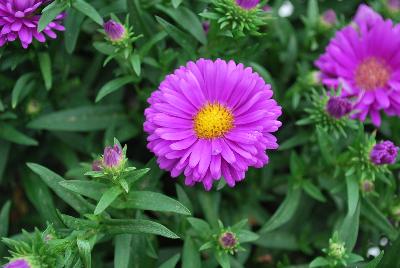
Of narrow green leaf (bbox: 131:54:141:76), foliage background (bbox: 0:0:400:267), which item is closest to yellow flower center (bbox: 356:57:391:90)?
foliage background (bbox: 0:0:400:267)

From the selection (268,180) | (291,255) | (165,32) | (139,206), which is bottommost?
(291,255)

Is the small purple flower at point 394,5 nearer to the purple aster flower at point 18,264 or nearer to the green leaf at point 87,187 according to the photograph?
the green leaf at point 87,187

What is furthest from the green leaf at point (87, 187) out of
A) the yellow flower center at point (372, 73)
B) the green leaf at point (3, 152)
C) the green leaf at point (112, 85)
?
the yellow flower center at point (372, 73)

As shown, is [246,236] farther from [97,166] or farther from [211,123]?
[97,166]

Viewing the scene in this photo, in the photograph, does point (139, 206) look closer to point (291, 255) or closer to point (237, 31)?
point (237, 31)

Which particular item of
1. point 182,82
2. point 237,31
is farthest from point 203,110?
point 237,31

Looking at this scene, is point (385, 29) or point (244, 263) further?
point (244, 263)

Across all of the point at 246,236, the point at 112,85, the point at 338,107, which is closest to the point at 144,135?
the point at 112,85

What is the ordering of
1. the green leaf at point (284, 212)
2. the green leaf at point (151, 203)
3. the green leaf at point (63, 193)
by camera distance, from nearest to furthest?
the green leaf at point (151, 203)
the green leaf at point (63, 193)
the green leaf at point (284, 212)
